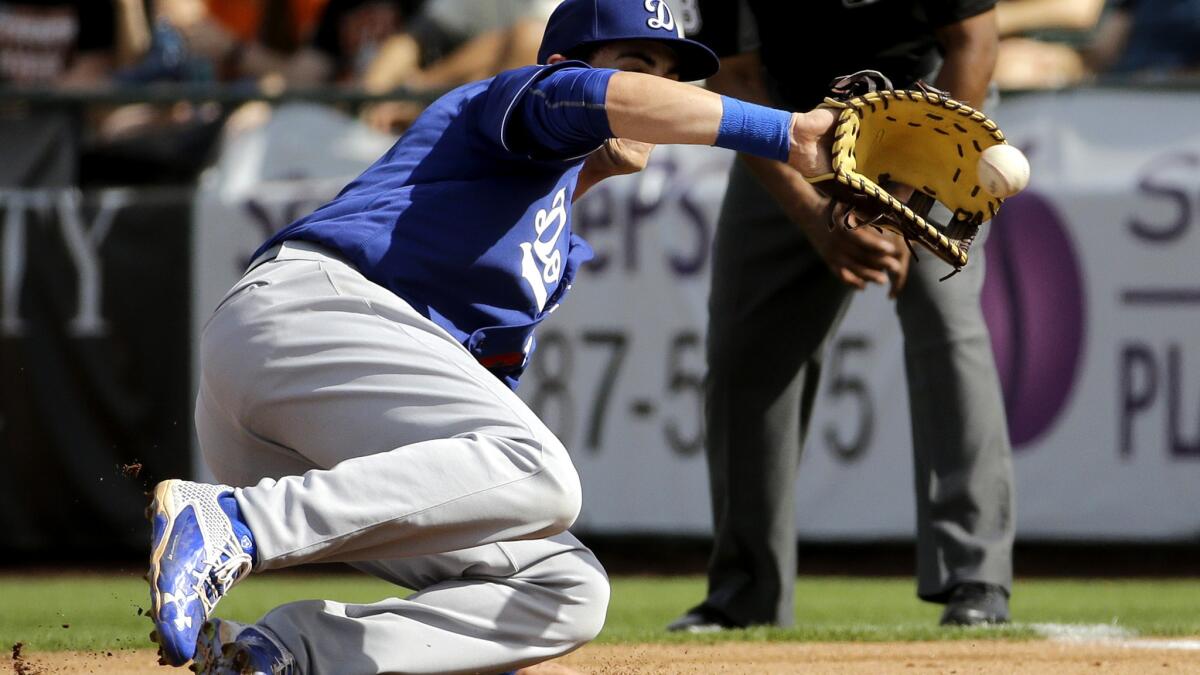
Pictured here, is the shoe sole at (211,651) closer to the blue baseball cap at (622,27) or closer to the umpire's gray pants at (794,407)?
the blue baseball cap at (622,27)

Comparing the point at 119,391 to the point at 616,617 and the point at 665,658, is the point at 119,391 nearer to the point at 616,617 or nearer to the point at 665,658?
the point at 616,617

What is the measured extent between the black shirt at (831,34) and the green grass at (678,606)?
61.0 inches

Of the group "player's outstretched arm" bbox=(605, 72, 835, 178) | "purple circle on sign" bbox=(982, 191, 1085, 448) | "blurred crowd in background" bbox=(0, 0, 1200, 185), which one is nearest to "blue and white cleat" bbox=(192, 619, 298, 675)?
"player's outstretched arm" bbox=(605, 72, 835, 178)

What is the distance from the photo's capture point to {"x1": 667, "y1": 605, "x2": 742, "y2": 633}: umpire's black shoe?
→ 4395mm

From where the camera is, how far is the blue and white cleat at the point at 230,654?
2604 millimetres

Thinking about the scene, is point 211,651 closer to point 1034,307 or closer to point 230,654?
point 230,654

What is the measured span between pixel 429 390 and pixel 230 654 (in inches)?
22.1

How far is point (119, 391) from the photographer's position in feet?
22.9

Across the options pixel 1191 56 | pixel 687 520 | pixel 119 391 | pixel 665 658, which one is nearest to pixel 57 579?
pixel 119 391

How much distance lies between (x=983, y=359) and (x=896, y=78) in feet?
2.73

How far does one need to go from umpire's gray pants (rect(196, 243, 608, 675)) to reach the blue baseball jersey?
64 mm

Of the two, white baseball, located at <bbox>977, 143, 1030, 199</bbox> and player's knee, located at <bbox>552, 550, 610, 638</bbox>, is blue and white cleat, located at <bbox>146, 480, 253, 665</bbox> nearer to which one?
player's knee, located at <bbox>552, 550, 610, 638</bbox>

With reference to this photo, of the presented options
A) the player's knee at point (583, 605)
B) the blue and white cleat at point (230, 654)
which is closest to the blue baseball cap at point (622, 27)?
the player's knee at point (583, 605)

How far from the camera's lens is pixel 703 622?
4445mm
